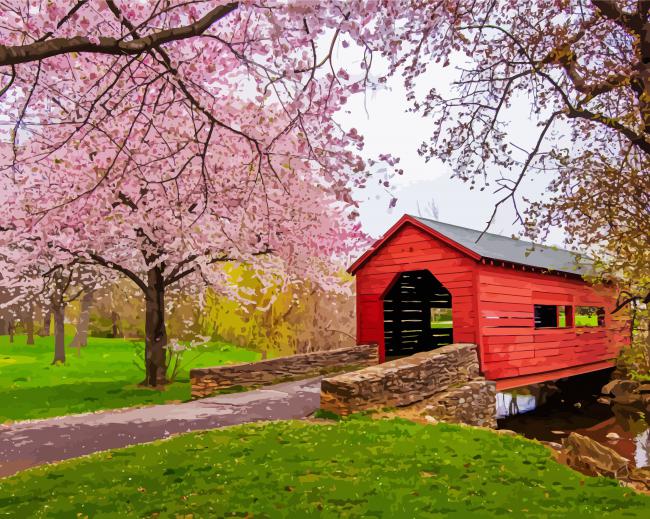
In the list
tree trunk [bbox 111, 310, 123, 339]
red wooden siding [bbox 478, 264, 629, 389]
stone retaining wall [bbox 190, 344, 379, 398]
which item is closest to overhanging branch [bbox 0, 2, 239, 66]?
stone retaining wall [bbox 190, 344, 379, 398]

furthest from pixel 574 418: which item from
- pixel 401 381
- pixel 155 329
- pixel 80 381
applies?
pixel 80 381

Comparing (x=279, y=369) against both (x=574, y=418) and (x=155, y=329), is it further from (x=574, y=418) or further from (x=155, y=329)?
(x=574, y=418)

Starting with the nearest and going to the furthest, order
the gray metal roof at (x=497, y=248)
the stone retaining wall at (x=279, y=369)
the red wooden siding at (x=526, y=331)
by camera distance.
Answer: the stone retaining wall at (x=279, y=369)
the red wooden siding at (x=526, y=331)
the gray metal roof at (x=497, y=248)

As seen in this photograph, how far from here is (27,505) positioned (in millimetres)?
6125

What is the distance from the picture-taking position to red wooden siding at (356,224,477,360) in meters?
15.7

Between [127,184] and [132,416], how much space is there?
5.45 metres

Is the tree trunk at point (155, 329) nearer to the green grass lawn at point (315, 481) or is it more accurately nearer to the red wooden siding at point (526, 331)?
the green grass lawn at point (315, 481)

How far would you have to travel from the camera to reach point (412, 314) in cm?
2220

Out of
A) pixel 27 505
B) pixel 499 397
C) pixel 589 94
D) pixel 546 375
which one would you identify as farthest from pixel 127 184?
pixel 499 397

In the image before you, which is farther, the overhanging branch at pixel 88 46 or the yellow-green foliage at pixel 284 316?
the yellow-green foliage at pixel 284 316

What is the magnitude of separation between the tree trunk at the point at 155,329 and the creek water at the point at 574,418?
10125mm

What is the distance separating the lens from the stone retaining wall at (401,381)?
37.1 feet

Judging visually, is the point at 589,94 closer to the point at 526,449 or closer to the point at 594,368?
the point at 526,449

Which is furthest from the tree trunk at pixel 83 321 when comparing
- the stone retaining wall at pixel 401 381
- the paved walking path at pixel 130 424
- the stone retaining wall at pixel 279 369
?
the stone retaining wall at pixel 401 381
